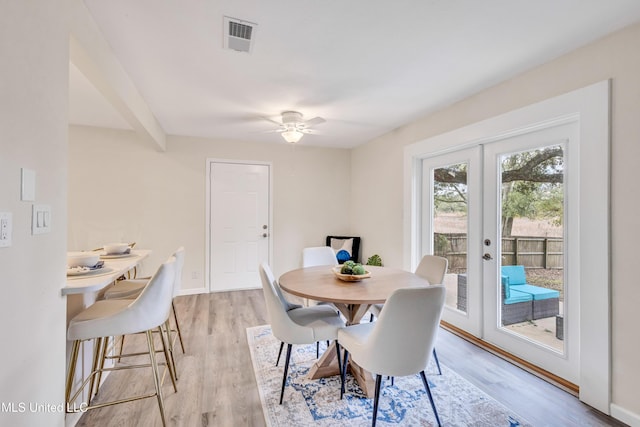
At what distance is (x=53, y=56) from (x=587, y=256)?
3.08m

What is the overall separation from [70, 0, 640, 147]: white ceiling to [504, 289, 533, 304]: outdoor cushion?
5.89 ft

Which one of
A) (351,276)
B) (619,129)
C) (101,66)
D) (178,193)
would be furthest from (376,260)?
(101,66)

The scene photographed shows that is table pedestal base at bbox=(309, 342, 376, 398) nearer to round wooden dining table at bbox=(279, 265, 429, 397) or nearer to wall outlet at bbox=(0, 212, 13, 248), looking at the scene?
Result: round wooden dining table at bbox=(279, 265, 429, 397)

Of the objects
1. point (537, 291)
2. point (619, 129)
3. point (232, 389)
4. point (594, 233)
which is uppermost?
point (619, 129)

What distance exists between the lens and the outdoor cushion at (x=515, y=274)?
2.48m

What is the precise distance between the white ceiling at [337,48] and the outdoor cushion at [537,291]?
1719 millimetres

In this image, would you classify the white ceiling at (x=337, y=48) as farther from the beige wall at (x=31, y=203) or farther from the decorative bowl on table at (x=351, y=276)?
the decorative bowl on table at (x=351, y=276)

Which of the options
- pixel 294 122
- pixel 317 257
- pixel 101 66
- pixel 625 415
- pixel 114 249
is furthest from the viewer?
pixel 294 122

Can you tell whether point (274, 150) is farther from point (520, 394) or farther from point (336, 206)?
point (520, 394)

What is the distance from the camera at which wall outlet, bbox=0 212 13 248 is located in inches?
38.0

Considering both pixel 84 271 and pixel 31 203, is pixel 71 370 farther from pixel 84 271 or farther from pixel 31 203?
pixel 31 203

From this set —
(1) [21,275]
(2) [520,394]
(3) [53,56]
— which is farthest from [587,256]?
(3) [53,56]

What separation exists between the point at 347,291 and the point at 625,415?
1.74 m

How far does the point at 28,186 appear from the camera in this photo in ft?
3.64
